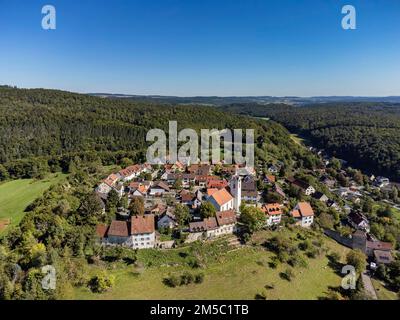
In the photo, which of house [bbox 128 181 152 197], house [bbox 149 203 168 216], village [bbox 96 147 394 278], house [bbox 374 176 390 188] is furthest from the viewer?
house [bbox 374 176 390 188]

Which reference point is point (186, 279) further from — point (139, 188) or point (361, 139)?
point (361, 139)

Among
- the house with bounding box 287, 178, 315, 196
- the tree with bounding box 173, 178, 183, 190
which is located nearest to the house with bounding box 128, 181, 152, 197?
the tree with bounding box 173, 178, 183, 190

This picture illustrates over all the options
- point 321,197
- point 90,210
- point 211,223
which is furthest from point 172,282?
point 321,197

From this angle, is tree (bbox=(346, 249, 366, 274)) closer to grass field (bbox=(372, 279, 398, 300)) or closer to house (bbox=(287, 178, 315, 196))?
grass field (bbox=(372, 279, 398, 300))

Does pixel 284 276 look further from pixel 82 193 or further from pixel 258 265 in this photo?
pixel 82 193

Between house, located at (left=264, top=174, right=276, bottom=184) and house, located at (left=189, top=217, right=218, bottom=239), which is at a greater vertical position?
house, located at (left=264, top=174, right=276, bottom=184)
